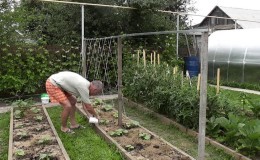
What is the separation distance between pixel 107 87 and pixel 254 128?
252 inches

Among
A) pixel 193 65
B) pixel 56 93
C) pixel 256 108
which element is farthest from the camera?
pixel 193 65

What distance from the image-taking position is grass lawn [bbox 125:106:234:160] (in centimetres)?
459

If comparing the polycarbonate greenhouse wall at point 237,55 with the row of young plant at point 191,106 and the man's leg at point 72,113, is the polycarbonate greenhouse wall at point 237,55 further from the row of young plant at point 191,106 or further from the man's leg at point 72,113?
the man's leg at point 72,113

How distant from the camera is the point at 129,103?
811 cm

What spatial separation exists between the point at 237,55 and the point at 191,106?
6.73 meters

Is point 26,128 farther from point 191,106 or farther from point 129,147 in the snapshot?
point 191,106

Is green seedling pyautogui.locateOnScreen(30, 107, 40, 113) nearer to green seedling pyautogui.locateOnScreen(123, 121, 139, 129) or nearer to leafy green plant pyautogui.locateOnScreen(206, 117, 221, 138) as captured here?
green seedling pyautogui.locateOnScreen(123, 121, 139, 129)

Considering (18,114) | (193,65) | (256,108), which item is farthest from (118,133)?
(193,65)

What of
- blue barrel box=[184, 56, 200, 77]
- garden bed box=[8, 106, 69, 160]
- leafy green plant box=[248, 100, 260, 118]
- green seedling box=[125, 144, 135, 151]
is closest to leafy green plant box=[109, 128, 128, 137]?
green seedling box=[125, 144, 135, 151]

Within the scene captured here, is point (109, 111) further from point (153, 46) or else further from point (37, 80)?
point (153, 46)

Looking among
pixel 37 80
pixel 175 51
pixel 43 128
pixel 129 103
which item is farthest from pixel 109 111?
pixel 175 51

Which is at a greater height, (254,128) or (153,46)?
(153,46)

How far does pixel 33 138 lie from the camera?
502 centimetres

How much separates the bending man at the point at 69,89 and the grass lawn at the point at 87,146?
269mm
